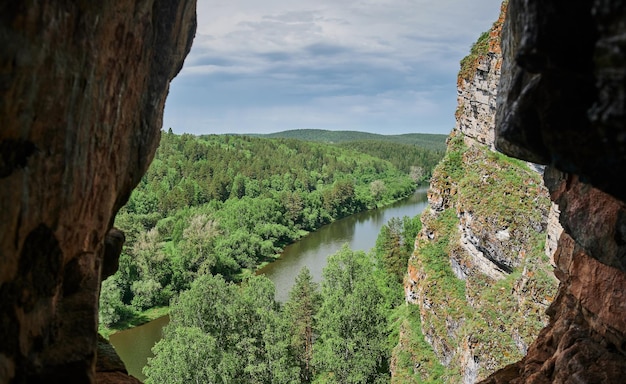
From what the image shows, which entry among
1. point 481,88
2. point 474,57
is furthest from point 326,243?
point 481,88

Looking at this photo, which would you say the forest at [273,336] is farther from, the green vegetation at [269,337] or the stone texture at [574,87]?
the stone texture at [574,87]

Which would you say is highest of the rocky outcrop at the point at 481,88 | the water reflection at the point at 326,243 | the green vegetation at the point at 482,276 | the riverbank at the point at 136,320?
the rocky outcrop at the point at 481,88

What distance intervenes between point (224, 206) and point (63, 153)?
78816 mm

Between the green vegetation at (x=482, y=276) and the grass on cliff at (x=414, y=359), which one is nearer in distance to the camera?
the green vegetation at (x=482, y=276)

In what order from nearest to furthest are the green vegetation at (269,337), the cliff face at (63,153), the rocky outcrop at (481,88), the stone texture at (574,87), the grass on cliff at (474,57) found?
the stone texture at (574,87) < the cliff face at (63,153) < the green vegetation at (269,337) < the rocky outcrop at (481,88) < the grass on cliff at (474,57)

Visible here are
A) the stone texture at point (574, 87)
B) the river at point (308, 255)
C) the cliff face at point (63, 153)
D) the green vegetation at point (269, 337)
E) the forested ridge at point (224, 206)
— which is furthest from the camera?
the forested ridge at point (224, 206)

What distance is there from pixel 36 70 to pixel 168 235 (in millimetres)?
67333

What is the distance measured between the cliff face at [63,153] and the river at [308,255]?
29417mm

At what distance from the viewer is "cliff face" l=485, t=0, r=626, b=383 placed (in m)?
4.60

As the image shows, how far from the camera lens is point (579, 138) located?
5.41m

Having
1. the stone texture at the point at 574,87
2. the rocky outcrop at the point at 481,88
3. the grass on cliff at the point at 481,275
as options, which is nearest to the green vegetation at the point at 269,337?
the grass on cliff at the point at 481,275

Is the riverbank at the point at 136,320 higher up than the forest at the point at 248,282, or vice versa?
the forest at the point at 248,282

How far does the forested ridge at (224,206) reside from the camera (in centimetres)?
5031

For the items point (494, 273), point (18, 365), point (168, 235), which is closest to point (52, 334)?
point (18, 365)
